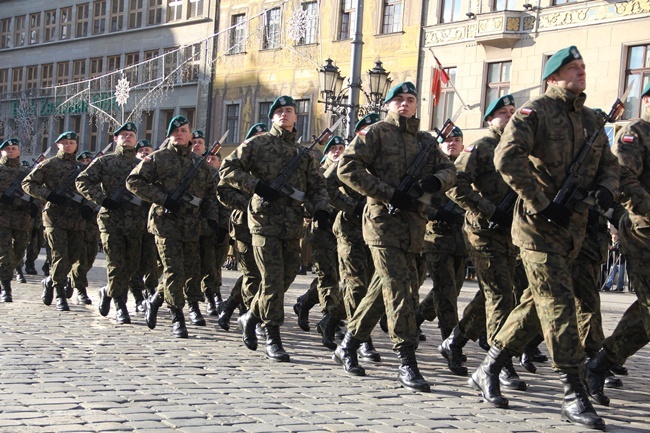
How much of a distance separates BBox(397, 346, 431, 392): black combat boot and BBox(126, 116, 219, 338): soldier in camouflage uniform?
2.99 m

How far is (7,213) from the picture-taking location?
46.1 feet

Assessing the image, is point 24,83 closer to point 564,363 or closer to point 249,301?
point 249,301

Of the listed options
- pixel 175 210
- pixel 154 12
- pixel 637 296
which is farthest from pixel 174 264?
pixel 154 12

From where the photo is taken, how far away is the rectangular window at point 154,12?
144 ft

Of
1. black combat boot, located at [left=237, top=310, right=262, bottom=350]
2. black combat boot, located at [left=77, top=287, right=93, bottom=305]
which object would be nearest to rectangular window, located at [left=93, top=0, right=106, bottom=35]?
black combat boot, located at [left=77, top=287, right=93, bottom=305]

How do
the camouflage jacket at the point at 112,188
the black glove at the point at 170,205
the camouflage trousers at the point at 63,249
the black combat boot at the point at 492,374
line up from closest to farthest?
1. the black combat boot at the point at 492,374
2. the black glove at the point at 170,205
3. the camouflage jacket at the point at 112,188
4. the camouflage trousers at the point at 63,249

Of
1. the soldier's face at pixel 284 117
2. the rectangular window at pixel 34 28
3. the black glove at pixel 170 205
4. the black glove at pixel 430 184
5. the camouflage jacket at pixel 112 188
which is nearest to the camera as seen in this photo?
the black glove at pixel 430 184

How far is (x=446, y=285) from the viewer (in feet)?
30.2

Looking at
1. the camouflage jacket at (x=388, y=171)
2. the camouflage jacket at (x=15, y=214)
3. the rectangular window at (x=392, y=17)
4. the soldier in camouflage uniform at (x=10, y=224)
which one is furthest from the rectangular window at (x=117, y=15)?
the camouflage jacket at (x=388, y=171)

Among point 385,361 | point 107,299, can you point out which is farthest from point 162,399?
point 107,299

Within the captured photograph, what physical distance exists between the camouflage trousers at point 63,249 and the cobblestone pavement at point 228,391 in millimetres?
2420

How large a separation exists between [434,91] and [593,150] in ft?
79.6

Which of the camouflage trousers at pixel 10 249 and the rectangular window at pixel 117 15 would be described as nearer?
the camouflage trousers at pixel 10 249

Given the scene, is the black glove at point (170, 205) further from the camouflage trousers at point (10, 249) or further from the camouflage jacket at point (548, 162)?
the camouflage jacket at point (548, 162)
